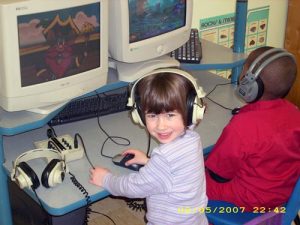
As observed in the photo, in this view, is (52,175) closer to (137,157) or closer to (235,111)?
(137,157)

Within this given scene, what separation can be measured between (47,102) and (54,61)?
15 centimetres

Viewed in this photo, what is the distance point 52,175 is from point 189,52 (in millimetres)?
954

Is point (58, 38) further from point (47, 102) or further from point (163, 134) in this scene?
point (163, 134)

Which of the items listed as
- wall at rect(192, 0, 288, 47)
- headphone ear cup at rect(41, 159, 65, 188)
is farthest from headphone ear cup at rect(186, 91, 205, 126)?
wall at rect(192, 0, 288, 47)

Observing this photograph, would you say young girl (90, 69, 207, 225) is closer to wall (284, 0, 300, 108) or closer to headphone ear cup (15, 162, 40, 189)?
headphone ear cup (15, 162, 40, 189)

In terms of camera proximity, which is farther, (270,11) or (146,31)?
(270,11)

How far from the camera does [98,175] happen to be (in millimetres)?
1518

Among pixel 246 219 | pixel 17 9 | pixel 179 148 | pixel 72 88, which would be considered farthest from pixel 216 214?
pixel 17 9

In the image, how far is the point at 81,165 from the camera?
5.33 feet

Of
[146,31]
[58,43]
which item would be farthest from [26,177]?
[146,31]

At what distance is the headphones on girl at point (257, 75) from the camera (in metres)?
1.62

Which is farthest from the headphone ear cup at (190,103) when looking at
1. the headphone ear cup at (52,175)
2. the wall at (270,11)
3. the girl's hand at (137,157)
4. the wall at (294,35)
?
the wall at (294,35)

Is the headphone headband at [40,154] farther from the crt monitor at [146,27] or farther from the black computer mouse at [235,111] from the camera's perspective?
the black computer mouse at [235,111]

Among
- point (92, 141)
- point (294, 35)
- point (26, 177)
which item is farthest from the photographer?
point (294, 35)
